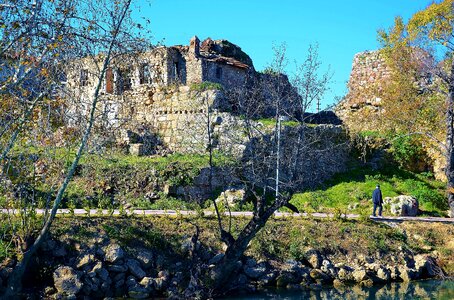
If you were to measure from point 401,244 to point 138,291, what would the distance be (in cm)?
1040

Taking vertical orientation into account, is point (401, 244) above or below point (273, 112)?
below

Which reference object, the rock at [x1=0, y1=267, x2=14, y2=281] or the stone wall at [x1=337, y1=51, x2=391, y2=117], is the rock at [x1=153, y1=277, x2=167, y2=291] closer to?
the rock at [x1=0, y1=267, x2=14, y2=281]

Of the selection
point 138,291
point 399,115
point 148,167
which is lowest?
point 138,291

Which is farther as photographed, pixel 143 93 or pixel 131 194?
pixel 143 93

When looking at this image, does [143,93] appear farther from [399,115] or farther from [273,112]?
[399,115]

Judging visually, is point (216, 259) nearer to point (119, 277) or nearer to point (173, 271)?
point (173, 271)

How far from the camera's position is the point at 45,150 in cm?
1619

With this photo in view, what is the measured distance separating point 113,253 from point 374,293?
8.22 metres

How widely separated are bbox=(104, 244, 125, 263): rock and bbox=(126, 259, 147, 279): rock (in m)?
0.32

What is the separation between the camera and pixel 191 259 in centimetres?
1952

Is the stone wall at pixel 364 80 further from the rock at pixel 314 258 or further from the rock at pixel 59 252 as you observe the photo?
the rock at pixel 59 252

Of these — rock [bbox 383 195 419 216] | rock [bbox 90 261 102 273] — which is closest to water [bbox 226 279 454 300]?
rock [bbox 90 261 102 273]

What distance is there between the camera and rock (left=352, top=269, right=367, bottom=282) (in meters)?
20.3

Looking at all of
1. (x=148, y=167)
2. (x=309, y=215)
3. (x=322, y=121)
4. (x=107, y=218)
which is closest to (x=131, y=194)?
(x=148, y=167)
